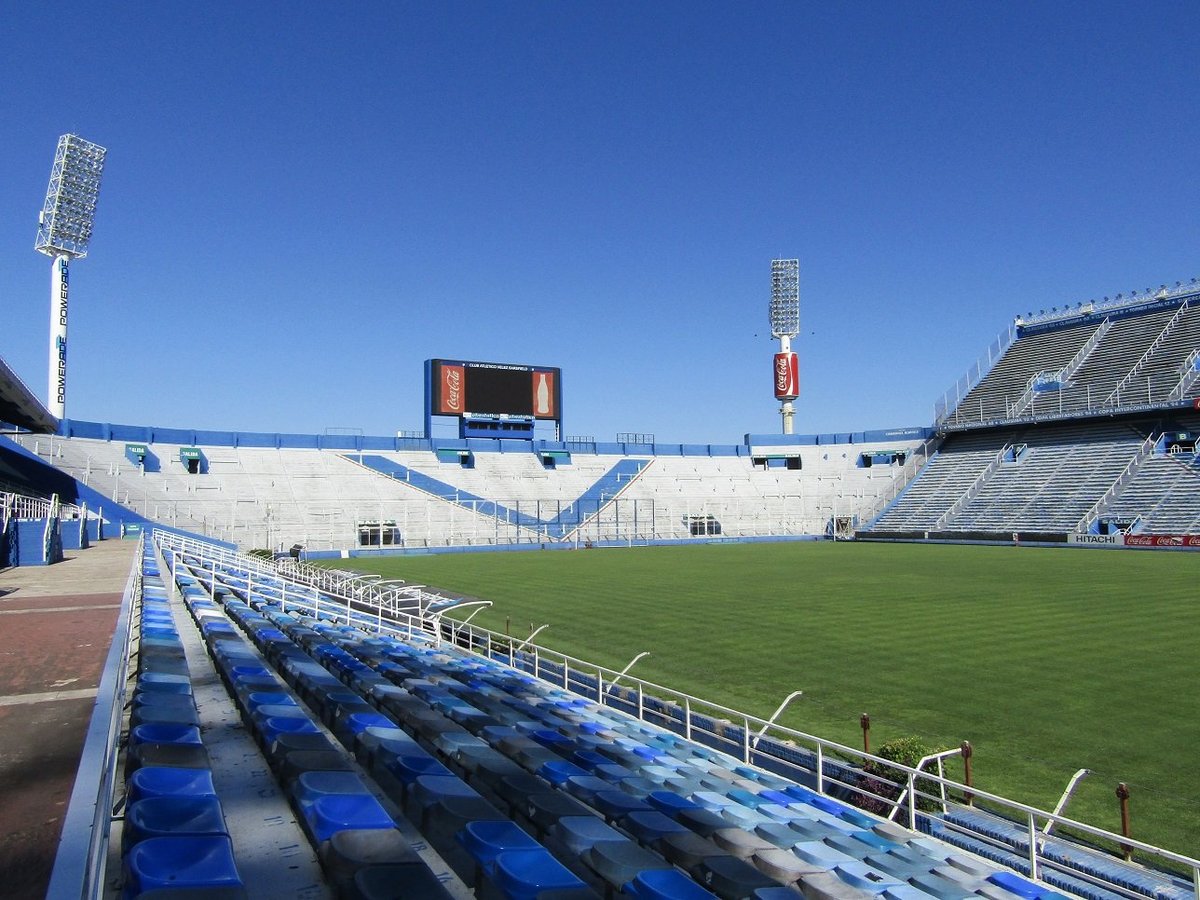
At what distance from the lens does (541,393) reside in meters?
60.2

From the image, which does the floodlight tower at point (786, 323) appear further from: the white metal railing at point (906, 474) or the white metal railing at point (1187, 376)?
the white metal railing at point (1187, 376)

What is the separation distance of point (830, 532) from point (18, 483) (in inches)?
2073

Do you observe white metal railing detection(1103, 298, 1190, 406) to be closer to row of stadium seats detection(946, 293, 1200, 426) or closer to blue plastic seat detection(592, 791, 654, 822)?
row of stadium seats detection(946, 293, 1200, 426)

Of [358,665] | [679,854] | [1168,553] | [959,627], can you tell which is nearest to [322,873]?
[679,854]

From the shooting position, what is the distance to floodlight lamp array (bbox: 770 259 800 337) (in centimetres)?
7600

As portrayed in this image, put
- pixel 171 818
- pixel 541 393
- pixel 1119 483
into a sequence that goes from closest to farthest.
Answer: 1. pixel 171 818
2. pixel 1119 483
3. pixel 541 393

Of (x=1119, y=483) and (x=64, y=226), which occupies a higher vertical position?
(x=64, y=226)

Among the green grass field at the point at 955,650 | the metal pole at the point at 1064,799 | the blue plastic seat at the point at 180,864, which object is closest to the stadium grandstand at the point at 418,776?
the blue plastic seat at the point at 180,864

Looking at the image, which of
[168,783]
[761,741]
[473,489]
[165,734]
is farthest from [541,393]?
[168,783]

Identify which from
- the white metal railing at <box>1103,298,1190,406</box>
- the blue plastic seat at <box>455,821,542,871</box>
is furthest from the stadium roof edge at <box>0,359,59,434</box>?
the white metal railing at <box>1103,298,1190,406</box>

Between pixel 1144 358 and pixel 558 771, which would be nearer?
pixel 558 771

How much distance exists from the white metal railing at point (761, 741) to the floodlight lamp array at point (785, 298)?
62.6m

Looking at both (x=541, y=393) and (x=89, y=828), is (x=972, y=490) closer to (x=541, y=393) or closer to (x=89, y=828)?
(x=541, y=393)

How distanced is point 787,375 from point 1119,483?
1240 inches
